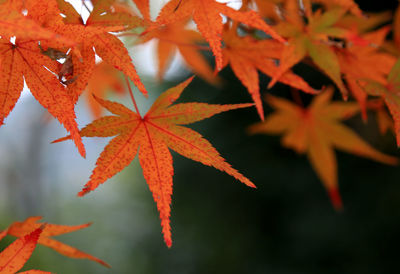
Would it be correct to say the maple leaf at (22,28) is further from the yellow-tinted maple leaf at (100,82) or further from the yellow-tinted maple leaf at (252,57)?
the yellow-tinted maple leaf at (100,82)

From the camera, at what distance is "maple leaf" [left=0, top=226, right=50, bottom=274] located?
0.41 meters

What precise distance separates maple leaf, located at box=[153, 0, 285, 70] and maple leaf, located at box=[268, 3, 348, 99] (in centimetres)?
12

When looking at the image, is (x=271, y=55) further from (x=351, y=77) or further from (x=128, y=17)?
(x=128, y=17)

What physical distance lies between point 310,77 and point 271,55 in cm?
243

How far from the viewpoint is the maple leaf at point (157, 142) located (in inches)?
18.4

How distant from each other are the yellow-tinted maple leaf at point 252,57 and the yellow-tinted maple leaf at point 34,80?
0.31 metres

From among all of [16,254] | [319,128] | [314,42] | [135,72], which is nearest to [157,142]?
[135,72]

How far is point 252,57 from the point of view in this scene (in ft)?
2.10

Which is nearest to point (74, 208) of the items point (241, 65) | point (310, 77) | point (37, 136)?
point (37, 136)

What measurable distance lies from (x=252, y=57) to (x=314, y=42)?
4.4 inches

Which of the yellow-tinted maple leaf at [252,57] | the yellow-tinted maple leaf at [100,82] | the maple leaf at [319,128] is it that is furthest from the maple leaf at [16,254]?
the yellow-tinted maple leaf at [100,82]

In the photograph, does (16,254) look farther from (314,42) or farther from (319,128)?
(319,128)

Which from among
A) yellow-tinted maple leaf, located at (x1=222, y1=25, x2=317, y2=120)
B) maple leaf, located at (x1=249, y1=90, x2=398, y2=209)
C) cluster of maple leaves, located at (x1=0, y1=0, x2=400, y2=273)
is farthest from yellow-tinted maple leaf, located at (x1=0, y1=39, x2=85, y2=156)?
maple leaf, located at (x1=249, y1=90, x2=398, y2=209)

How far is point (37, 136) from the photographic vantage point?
4.91 meters
